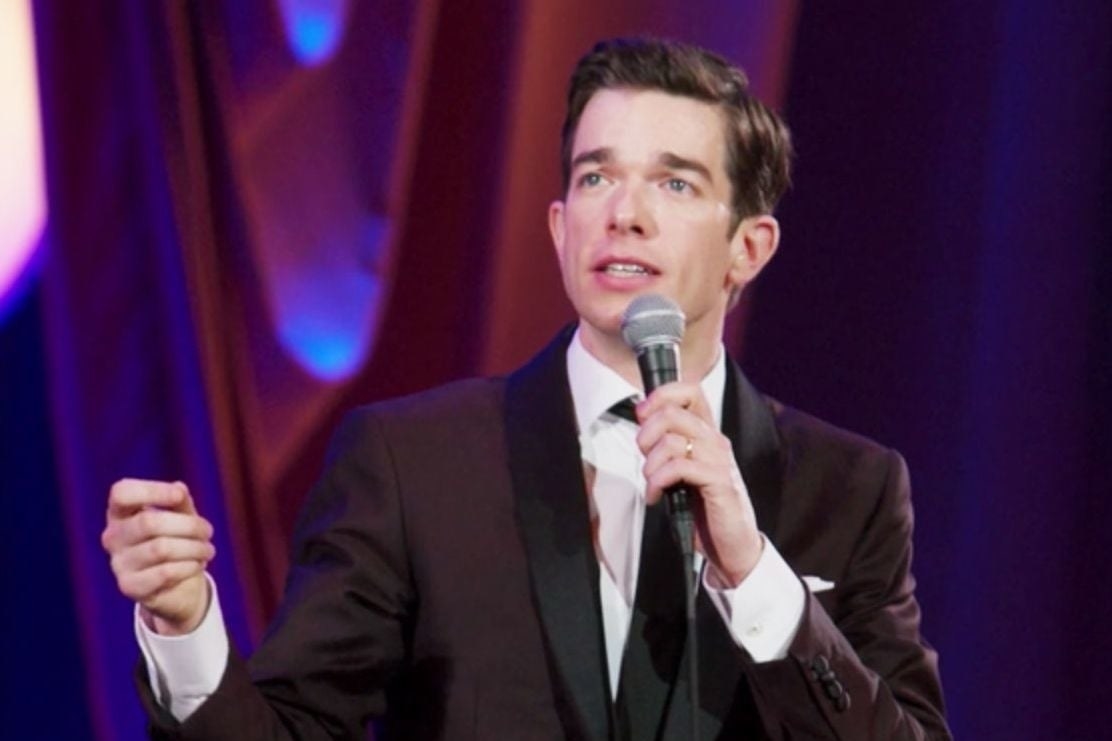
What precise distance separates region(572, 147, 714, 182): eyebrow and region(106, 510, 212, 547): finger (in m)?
0.66

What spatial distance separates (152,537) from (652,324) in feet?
1.49

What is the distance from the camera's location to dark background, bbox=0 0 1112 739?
2.26 metres

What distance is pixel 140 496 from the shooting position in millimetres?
1447

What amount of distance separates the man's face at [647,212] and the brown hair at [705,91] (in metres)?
0.01

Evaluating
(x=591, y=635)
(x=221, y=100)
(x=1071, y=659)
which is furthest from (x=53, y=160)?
(x=1071, y=659)

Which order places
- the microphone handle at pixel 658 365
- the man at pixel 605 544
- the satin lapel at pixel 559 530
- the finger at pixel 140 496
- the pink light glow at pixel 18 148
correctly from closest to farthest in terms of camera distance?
the finger at pixel 140 496 < the microphone handle at pixel 658 365 < the man at pixel 605 544 < the satin lapel at pixel 559 530 < the pink light glow at pixel 18 148

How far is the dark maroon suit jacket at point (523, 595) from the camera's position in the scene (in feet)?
5.74

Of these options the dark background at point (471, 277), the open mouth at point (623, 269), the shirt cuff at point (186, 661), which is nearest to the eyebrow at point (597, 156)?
the open mouth at point (623, 269)

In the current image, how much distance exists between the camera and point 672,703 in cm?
178

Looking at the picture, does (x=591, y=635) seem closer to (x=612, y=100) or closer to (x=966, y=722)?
(x=612, y=100)

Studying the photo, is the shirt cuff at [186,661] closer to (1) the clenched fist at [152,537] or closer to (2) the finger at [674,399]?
(1) the clenched fist at [152,537]

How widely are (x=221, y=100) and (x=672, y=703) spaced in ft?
3.28

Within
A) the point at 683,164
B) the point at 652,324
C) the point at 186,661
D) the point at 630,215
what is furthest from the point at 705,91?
the point at 186,661

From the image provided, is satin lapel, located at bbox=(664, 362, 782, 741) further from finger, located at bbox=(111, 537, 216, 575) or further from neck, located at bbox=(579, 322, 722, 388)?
finger, located at bbox=(111, 537, 216, 575)
